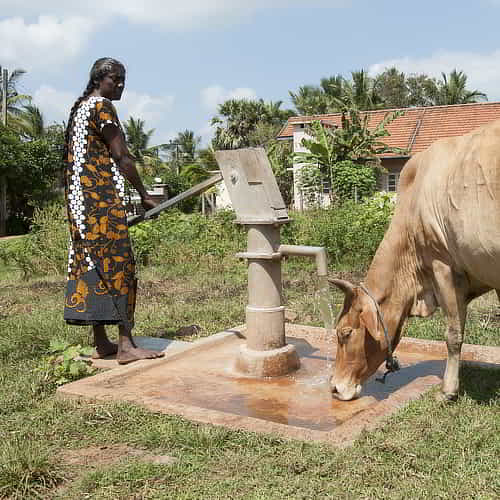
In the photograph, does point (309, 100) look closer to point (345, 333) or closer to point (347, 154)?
point (347, 154)

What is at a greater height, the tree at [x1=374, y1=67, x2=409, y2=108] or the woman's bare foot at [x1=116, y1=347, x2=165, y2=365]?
the tree at [x1=374, y1=67, x2=409, y2=108]

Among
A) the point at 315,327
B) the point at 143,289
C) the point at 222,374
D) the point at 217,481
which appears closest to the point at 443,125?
the point at 143,289

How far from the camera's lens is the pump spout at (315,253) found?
4.30 metres

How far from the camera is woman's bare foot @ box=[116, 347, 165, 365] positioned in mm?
4739

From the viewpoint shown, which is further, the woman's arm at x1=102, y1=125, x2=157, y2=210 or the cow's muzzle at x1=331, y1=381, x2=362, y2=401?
the woman's arm at x1=102, y1=125, x2=157, y2=210

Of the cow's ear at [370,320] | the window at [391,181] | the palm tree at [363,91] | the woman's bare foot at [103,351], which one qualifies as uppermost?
the palm tree at [363,91]

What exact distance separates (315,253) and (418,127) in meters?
21.4

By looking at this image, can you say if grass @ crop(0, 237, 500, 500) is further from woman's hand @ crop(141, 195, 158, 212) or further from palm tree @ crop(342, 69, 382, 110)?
palm tree @ crop(342, 69, 382, 110)

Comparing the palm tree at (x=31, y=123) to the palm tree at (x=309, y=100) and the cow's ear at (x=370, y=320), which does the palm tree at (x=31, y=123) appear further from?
the cow's ear at (x=370, y=320)

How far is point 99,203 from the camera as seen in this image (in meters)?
4.57

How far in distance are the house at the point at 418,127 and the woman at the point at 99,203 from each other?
1889cm

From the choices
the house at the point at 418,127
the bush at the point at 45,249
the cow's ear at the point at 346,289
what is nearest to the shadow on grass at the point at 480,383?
the cow's ear at the point at 346,289

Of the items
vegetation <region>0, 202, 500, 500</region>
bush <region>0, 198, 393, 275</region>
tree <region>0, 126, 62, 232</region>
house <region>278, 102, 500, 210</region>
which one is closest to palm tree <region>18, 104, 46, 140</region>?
tree <region>0, 126, 62, 232</region>

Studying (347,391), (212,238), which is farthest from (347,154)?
(347,391)
